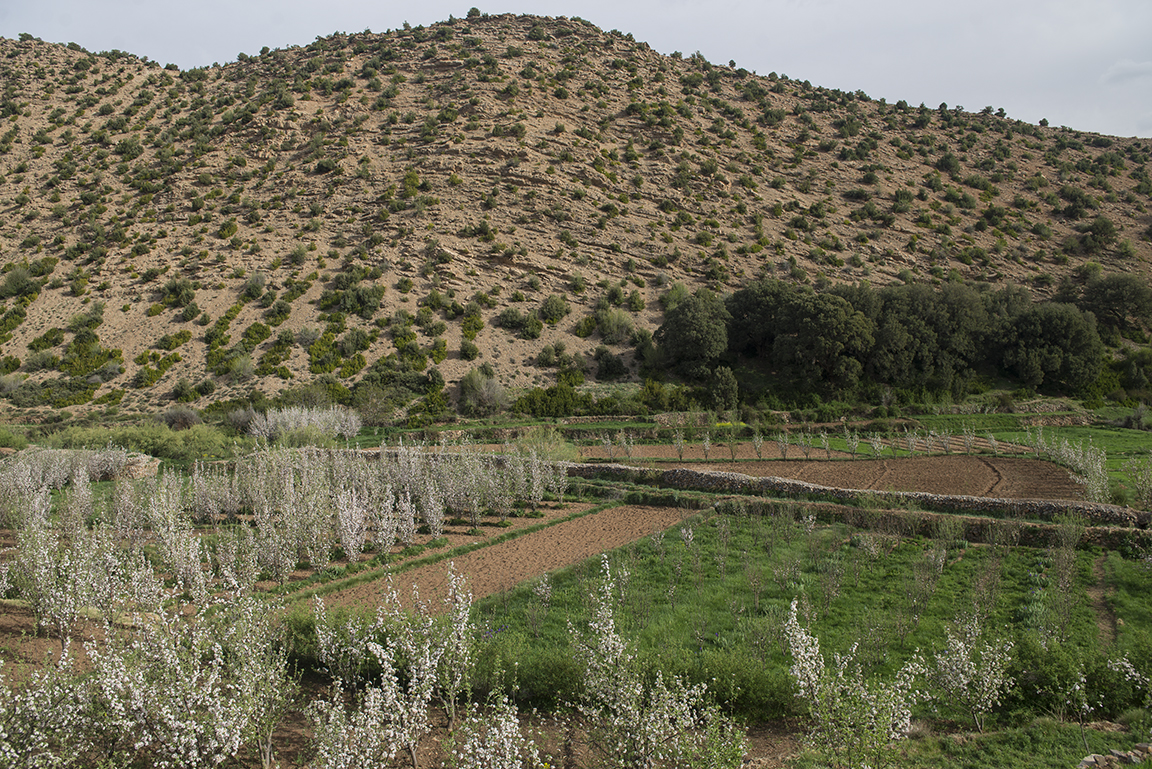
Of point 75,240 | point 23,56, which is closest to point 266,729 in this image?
point 75,240

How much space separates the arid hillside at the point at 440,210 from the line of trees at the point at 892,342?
18.2ft

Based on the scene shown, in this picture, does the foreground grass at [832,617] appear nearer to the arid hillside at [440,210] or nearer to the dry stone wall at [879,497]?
the dry stone wall at [879,497]

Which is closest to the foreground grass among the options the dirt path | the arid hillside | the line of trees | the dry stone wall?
the dry stone wall

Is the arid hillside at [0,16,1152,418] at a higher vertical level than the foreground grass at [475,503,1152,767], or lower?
higher

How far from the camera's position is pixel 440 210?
171 feet

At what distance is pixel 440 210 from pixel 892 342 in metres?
36.9

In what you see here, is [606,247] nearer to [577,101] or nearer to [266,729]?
[577,101]

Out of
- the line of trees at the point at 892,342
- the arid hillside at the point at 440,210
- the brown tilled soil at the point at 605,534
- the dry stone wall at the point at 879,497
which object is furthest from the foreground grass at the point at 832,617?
the arid hillside at the point at 440,210

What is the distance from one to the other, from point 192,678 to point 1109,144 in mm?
97241

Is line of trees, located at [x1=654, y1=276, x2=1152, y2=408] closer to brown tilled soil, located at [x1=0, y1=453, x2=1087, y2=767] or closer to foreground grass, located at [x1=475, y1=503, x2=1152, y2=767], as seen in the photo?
brown tilled soil, located at [x1=0, y1=453, x2=1087, y2=767]

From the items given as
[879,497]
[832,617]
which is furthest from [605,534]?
[879,497]

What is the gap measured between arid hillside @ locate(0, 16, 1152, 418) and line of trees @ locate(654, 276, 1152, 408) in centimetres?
556

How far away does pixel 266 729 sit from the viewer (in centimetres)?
581

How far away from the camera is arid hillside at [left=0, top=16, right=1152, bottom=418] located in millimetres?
41781
